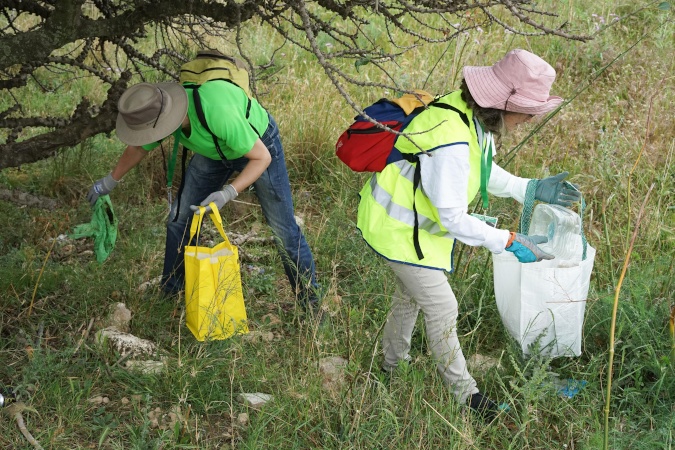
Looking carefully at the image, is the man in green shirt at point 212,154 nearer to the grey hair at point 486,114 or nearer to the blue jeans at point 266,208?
the blue jeans at point 266,208

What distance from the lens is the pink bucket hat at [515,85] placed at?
2.49m

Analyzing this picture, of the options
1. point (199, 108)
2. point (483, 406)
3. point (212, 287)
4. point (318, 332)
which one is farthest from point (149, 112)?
point (483, 406)

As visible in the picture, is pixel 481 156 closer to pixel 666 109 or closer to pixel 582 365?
pixel 582 365

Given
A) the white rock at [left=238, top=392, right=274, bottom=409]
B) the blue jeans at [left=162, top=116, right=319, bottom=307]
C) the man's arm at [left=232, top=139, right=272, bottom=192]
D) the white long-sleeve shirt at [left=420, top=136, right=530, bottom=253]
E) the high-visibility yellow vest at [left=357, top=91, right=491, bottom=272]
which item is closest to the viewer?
the white long-sleeve shirt at [left=420, top=136, right=530, bottom=253]

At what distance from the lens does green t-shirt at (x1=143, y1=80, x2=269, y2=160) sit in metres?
2.96

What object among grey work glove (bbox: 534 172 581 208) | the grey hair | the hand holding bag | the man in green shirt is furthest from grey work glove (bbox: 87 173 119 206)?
grey work glove (bbox: 534 172 581 208)

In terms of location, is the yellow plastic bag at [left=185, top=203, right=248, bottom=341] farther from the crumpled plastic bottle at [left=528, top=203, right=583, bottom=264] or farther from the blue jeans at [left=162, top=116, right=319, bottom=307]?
the crumpled plastic bottle at [left=528, top=203, right=583, bottom=264]

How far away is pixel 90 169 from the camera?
492 cm

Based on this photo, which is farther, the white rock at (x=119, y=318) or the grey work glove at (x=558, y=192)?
the white rock at (x=119, y=318)

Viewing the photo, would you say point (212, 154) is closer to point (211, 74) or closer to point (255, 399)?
point (211, 74)

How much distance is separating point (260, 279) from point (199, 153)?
0.90 m

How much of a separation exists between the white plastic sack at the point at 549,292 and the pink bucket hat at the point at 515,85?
0.66 m

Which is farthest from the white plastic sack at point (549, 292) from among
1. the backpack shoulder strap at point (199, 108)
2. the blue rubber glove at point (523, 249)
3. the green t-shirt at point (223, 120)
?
the backpack shoulder strap at point (199, 108)

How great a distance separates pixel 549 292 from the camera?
3006 millimetres
